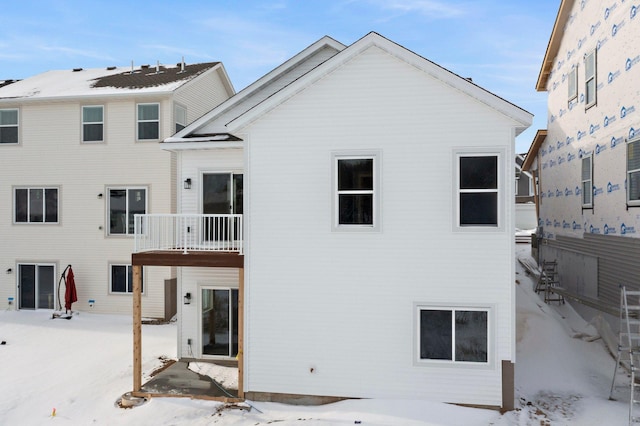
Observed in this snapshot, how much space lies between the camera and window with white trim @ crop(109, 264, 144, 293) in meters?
18.7

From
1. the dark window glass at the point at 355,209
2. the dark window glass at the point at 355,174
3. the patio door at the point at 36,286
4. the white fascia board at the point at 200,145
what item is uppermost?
the white fascia board at the point at 200,145

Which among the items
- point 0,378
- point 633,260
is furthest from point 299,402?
point 633,260

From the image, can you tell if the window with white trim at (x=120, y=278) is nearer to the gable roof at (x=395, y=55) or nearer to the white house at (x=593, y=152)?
the gable roof at (x=395, y=55)

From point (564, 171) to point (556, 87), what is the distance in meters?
3.98

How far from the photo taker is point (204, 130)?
13.8 metres

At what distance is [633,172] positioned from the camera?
12422mm

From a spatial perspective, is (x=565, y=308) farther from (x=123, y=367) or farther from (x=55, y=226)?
(x=55, y=226)

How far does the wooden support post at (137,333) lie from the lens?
10812mm

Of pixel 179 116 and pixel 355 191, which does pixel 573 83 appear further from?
pixel 179 116

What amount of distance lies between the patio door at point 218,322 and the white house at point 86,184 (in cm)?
594

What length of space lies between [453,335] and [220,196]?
730cm

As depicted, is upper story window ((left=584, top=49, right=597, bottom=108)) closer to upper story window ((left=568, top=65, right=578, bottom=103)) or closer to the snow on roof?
upper story window ((left=568, top=65, right=578, bottom=103))

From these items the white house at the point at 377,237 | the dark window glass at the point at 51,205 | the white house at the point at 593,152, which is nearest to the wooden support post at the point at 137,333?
the white house at the point at 377,237

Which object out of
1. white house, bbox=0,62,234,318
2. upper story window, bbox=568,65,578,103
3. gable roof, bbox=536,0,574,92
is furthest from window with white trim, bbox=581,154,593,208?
white house, bbox=0,62,234,318
